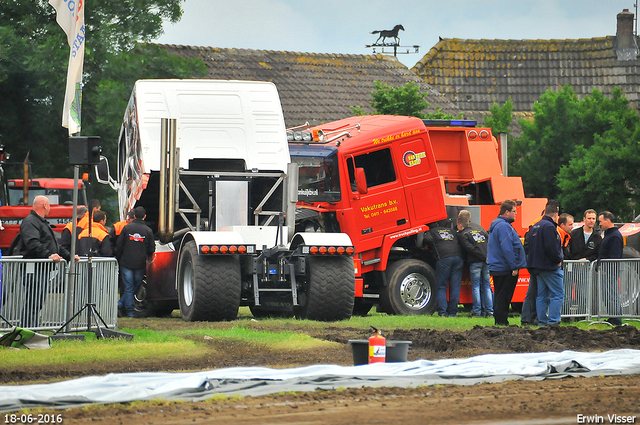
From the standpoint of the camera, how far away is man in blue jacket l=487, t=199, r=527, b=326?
13875mm

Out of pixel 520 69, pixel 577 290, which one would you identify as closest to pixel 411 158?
pixel 577 290

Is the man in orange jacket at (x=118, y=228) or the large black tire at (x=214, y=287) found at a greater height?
the man in orange jacket at (x=118, y=228)

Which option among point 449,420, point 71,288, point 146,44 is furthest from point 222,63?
point 449,420

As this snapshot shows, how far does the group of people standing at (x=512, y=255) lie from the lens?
44.9ft

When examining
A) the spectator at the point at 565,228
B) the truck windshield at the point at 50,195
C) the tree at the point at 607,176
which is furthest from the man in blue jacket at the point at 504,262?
the truck windshield at the point at 50,195

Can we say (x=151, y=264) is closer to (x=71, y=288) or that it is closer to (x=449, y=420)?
(x=71, y=288)

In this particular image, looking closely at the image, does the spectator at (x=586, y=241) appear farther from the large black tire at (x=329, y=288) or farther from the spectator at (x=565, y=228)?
the large black tire at (x=329, y=288)

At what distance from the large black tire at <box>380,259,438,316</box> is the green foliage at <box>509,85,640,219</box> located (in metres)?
9.17

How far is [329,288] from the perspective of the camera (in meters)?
13.7

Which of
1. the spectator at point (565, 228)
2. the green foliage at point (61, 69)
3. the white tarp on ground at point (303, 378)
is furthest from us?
the green foliage at point (61, 69)

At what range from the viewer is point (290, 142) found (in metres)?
17.0

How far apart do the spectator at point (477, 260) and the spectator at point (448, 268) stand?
0.19m

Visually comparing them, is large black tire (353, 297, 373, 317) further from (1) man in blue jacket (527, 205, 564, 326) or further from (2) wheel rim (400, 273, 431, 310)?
(1) man in blue jacket (527, 205, 564, 326)

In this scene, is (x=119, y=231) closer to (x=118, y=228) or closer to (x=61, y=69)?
(x=118, y=228)
